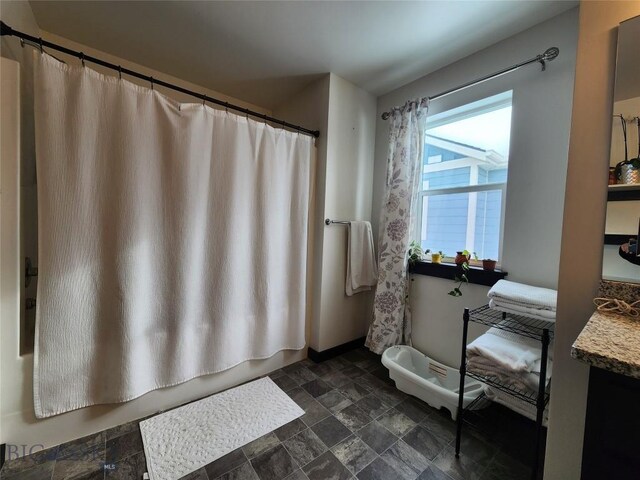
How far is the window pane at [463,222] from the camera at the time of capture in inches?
65.7

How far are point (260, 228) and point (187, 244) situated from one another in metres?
0.48

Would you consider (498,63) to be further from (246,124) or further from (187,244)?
(187,244)

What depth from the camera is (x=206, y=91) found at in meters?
2.23

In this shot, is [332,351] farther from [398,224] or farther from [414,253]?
[398,224]

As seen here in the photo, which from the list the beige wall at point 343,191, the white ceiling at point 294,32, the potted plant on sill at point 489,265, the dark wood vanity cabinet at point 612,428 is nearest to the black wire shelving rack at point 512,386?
the potted plant on sill at point 489,265

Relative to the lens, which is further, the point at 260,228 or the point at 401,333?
the point at 401,333

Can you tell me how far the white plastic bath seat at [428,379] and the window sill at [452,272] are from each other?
1.94 feet

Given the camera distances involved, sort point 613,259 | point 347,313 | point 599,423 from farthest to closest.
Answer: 1. point 347,313
2. point 613,259
3. point 599,423

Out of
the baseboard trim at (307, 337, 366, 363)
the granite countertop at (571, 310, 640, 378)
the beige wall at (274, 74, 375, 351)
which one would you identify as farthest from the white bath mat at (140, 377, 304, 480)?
the granite countertop at (571, 310, 640, 378)

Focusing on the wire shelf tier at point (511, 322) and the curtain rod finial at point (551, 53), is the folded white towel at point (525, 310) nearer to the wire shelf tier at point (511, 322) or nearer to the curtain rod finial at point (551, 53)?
the wire shelf tier at point (511, 322)

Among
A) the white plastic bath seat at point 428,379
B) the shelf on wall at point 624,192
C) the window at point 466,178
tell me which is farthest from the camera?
the window at point 466,178

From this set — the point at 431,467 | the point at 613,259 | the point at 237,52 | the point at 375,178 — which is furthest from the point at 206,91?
the point at 431,467

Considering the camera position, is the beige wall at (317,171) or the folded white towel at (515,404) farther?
the beige wall at (317,171)

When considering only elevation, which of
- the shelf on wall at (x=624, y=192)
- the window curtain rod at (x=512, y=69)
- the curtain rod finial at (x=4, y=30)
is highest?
the window curtain rod at (x=512, y=69)
